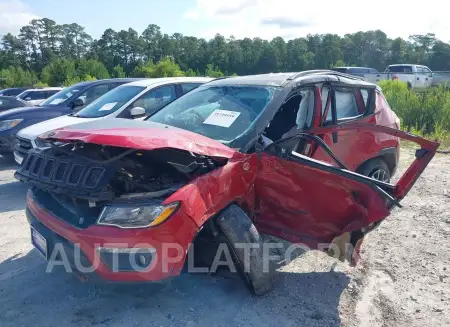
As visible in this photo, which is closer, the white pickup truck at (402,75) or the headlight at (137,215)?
the headlight at (137,215)

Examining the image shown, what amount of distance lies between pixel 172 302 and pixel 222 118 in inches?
65.4

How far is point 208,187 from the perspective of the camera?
120 inches

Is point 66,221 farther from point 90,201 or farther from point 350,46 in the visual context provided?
point 350,46

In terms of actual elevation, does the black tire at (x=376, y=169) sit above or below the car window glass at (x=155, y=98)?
below

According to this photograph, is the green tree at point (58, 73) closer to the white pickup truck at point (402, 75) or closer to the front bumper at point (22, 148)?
the white pickup truck at point (402, 75)

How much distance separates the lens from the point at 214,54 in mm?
54969

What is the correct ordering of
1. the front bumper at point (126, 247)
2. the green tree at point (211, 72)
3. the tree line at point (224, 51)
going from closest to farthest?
1. the front bumper at point (126, 247)
2. the green tree at point (211, 72)
3. the tree line at point (224, 51)

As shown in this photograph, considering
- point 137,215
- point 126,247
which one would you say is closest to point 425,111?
point 137,215

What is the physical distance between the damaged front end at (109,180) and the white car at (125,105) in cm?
333

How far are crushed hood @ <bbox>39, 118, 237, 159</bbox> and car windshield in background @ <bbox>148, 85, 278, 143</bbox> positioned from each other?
34cm

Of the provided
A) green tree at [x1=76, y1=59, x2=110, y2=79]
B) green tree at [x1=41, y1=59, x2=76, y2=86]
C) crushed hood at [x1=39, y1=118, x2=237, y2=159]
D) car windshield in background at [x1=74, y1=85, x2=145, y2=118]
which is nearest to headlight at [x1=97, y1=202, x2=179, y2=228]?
crushed hood at [x1=39, y1=118, x2=237, y2=159]

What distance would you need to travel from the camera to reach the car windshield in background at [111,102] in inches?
283

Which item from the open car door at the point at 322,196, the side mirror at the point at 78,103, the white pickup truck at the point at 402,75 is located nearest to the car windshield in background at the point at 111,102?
the side mirror at the point at 78,103

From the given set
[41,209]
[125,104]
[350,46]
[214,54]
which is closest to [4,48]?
[214,54]
